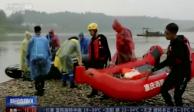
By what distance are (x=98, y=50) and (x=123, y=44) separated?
1.63 feet

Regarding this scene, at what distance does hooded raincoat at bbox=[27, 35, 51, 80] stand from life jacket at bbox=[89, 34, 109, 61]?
2.89ft

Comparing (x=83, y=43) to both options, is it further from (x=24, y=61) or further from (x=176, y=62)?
(x=176, y=62)

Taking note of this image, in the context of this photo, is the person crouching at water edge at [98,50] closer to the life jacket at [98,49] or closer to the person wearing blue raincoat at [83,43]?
the life jacket at [98,49]

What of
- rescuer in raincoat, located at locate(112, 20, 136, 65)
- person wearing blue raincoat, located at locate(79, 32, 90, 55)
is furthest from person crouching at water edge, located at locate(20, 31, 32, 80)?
rescuer in raincoat, located at locate(112, 20, 136, 65)

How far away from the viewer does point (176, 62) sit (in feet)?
21.9

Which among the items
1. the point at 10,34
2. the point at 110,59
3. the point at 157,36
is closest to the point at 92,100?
the point at 110,59

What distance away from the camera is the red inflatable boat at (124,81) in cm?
744

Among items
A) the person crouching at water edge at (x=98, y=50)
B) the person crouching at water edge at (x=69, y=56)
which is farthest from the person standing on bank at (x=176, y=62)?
the person crouching at water edge at (x=69, y=56)

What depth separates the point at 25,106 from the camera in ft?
18.2

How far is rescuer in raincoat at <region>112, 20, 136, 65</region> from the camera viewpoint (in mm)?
8672

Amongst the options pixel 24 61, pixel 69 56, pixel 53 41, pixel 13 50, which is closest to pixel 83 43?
pixel 24 61

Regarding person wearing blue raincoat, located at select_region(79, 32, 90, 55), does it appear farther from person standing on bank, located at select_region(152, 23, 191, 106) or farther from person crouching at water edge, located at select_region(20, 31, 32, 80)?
person standing on bank, located at select_region(152, 23, 191, 106)

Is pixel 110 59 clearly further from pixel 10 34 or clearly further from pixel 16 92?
pixel 10 34

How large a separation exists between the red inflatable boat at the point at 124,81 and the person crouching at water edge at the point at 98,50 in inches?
21.1
